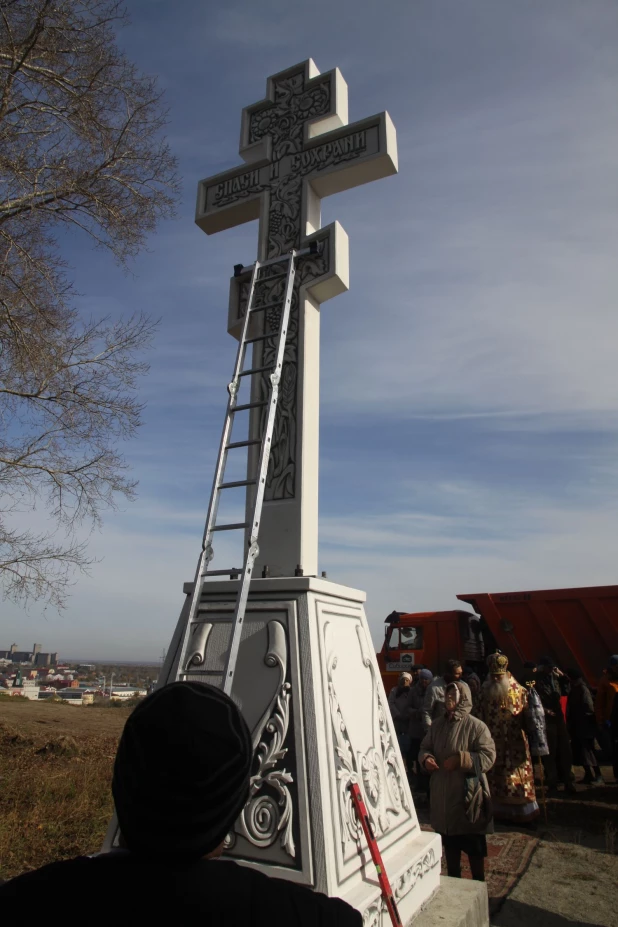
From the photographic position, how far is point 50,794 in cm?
511

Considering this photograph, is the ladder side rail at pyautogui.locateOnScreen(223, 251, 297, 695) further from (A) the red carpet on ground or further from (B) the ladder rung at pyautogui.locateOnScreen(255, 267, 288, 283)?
(A) the red carpet on ground

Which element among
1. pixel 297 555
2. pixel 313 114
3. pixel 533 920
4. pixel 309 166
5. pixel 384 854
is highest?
pixel 313 114

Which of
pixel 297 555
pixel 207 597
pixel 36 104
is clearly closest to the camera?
pixel 207 597

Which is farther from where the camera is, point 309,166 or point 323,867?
point 309,166

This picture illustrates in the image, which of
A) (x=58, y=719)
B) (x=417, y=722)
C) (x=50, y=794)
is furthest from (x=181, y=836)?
(x=58, y=719)

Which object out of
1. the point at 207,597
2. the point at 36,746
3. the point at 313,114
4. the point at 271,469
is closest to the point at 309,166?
the point at 313,114

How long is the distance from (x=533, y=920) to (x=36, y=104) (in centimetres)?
718

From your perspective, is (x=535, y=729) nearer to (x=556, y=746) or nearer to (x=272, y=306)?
(x=556, y=746)

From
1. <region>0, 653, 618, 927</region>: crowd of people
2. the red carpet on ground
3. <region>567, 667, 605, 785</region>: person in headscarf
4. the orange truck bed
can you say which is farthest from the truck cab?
<region>0, 653, 618, 927</region>: crowd of people

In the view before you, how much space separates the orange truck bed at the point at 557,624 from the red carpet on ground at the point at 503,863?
517 centimetres

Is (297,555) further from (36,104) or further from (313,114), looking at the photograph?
(36,104)

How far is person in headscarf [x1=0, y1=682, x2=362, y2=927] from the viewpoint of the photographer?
869 millimetres

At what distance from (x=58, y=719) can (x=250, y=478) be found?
8.29 m

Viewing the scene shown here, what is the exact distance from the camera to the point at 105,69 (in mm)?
5902
